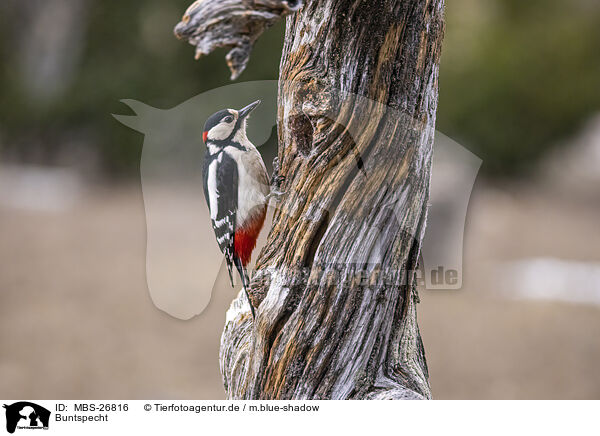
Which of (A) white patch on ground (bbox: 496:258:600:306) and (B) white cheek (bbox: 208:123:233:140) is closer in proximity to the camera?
(B) white cheek (bbox: 208:123:233:140)

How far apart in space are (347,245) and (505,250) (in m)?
2.50


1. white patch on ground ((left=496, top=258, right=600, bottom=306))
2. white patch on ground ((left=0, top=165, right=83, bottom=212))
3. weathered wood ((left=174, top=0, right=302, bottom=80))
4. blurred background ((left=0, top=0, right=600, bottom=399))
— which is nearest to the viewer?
weathered wood ((left=174, top=0, right=302, bottom=80))

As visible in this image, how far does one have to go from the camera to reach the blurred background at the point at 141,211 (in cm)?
213

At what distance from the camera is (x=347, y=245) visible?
1028 mm

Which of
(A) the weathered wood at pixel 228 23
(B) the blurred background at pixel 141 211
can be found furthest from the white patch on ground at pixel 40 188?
(A) the weathered wood at pixel 228 23

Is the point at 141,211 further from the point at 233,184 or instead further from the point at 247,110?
the point at 247,110

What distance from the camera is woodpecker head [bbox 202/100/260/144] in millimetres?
1201

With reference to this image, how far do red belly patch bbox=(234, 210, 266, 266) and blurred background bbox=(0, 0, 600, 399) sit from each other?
632 mm

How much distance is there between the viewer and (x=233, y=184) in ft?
4.20
